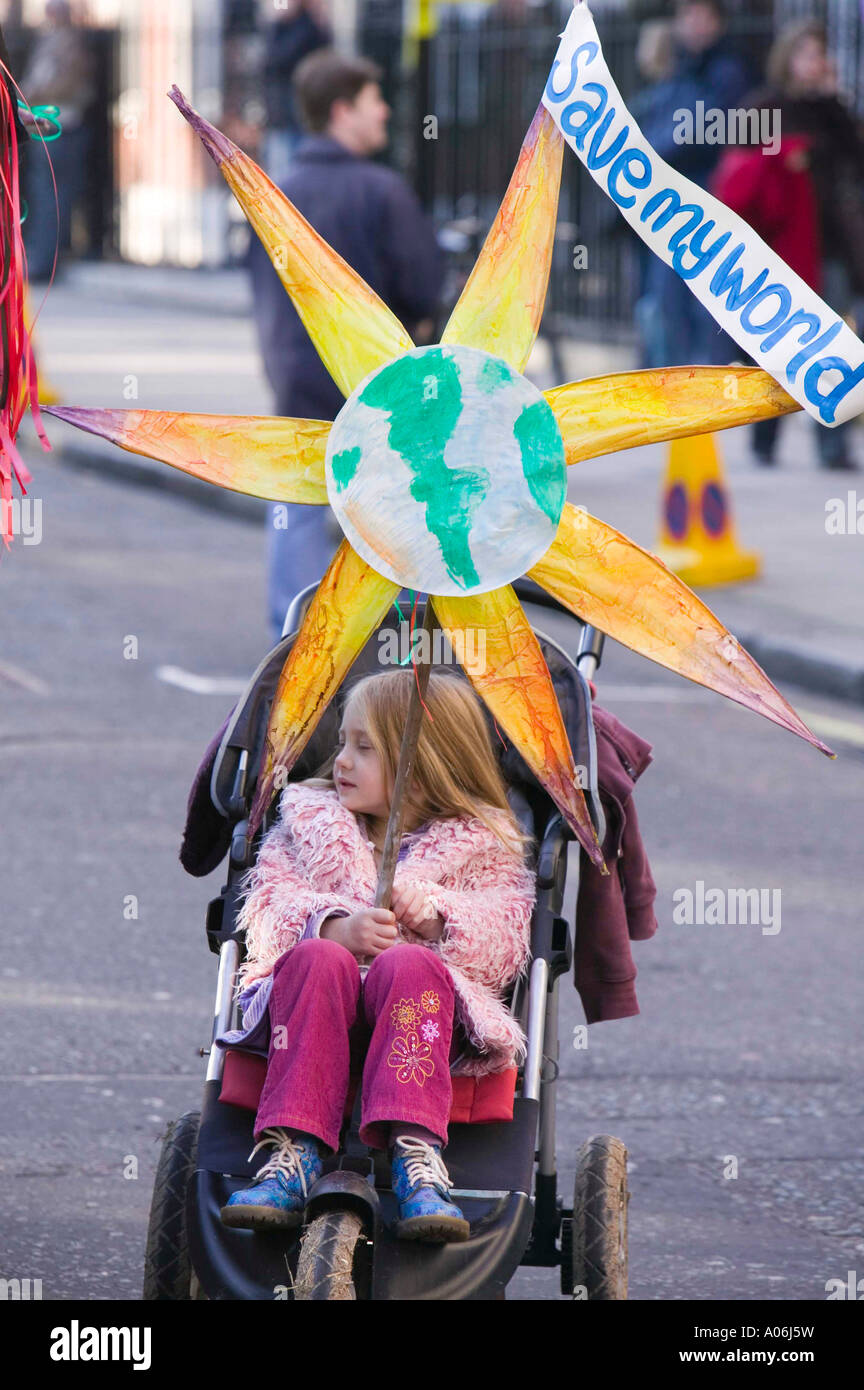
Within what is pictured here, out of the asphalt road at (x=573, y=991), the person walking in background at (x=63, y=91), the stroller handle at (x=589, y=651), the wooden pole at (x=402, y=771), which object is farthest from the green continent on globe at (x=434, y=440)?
the person walking in background at (x=63, y=91)

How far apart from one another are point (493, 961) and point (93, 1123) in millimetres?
1484

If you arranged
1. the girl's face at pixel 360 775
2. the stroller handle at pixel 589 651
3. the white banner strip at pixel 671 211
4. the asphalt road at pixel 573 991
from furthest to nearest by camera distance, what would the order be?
the asphalt road at pixel 573 991
the stroller handle at pixel 589 651
the girl's face at pixel 360 775
the white banner strip at pixel 671 211

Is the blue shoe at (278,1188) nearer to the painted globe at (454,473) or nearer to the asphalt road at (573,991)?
the asphalt road at (573,991)

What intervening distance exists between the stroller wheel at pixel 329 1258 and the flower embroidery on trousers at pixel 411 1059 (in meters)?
0.23

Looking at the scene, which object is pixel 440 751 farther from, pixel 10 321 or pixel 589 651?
pixel 10 321

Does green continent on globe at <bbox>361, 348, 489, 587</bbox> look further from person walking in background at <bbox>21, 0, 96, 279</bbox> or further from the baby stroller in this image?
person walking in background at <bbox>21, 0, 96, 279</bbox>

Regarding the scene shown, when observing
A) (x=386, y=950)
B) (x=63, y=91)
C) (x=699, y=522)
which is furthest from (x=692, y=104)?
(x=386, y=950)

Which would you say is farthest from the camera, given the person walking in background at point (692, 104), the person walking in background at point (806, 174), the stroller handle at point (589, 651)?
the person walking in background at point (692, 104)

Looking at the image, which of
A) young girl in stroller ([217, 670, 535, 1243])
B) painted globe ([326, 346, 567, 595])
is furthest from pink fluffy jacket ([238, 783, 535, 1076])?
painted globe ([326, 346, 567, 595])

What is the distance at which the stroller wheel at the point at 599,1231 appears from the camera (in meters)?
3.74

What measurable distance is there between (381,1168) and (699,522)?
7.24m

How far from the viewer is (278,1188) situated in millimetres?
3477
